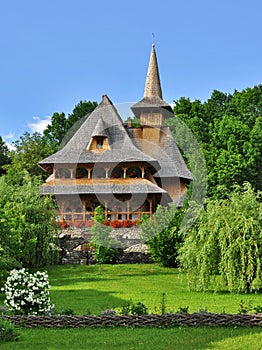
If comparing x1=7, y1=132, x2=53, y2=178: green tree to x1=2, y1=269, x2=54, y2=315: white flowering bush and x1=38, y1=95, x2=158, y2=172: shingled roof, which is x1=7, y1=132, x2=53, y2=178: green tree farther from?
x1=2, y1=269, x2=54, y2=315: white flowering bush

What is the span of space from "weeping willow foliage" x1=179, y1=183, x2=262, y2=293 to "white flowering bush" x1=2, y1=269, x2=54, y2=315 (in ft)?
21.7

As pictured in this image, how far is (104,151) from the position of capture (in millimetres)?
36750

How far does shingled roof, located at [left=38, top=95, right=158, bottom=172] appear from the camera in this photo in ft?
118

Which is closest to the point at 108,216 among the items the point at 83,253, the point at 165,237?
the point at 83,253

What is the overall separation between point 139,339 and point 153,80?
35568mm

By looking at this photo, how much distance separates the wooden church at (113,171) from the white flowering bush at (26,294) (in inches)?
901

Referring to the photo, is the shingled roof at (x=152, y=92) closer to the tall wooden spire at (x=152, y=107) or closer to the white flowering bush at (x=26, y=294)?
the tall wooden spire at (x=152, y=107)

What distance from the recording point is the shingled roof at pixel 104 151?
36000mm

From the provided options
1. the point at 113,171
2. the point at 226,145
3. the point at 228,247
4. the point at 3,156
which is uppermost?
the point at 3,156

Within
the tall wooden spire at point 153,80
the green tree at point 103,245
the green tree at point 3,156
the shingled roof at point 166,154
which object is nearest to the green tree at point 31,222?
the green tree at point 103,245

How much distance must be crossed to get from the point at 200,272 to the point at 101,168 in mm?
20903

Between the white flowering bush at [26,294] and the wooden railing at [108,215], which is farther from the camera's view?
the wooden railing at [108,215]

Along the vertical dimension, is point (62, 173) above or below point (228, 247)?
above

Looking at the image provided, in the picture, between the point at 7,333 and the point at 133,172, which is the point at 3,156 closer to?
the point at 133,172
